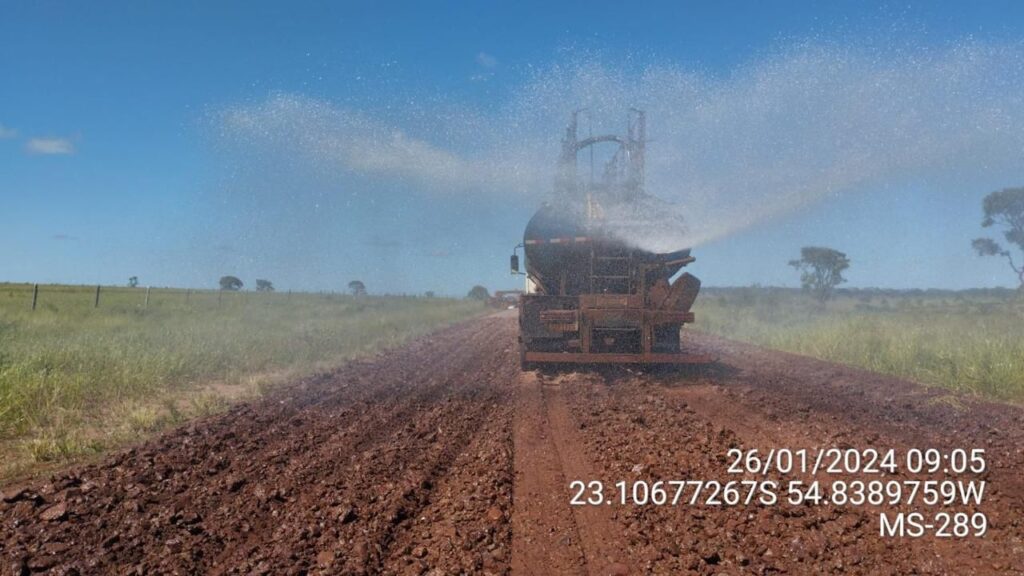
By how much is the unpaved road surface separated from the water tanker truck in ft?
5.63

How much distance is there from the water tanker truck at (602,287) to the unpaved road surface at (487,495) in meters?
1.72

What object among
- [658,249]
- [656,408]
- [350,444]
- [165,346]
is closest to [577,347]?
[658,249]

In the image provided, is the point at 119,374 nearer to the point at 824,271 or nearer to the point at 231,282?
the point at 824,271

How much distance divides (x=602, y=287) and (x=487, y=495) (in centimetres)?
625

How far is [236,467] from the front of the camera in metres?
4.74

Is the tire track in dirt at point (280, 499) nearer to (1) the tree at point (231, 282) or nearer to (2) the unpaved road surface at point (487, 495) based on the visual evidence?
(2) the unpaved road surface at point (487, 495)

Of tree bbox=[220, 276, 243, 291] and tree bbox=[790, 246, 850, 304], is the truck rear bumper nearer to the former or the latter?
tree bbox=[790, 246, 850, 304]

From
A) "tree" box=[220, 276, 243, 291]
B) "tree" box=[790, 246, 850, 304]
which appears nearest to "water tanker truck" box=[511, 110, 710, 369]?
"tree" box=[790, 246, 850, 304]

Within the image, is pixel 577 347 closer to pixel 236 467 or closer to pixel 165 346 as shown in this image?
pixel 236 467

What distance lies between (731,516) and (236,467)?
12.2ft

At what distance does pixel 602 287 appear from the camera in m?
9.84

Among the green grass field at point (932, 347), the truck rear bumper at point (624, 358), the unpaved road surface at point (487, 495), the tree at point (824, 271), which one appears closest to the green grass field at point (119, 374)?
the unpaved road surface at point (487, 495)

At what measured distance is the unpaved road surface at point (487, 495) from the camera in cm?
306

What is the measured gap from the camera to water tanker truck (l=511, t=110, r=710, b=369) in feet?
30.3
